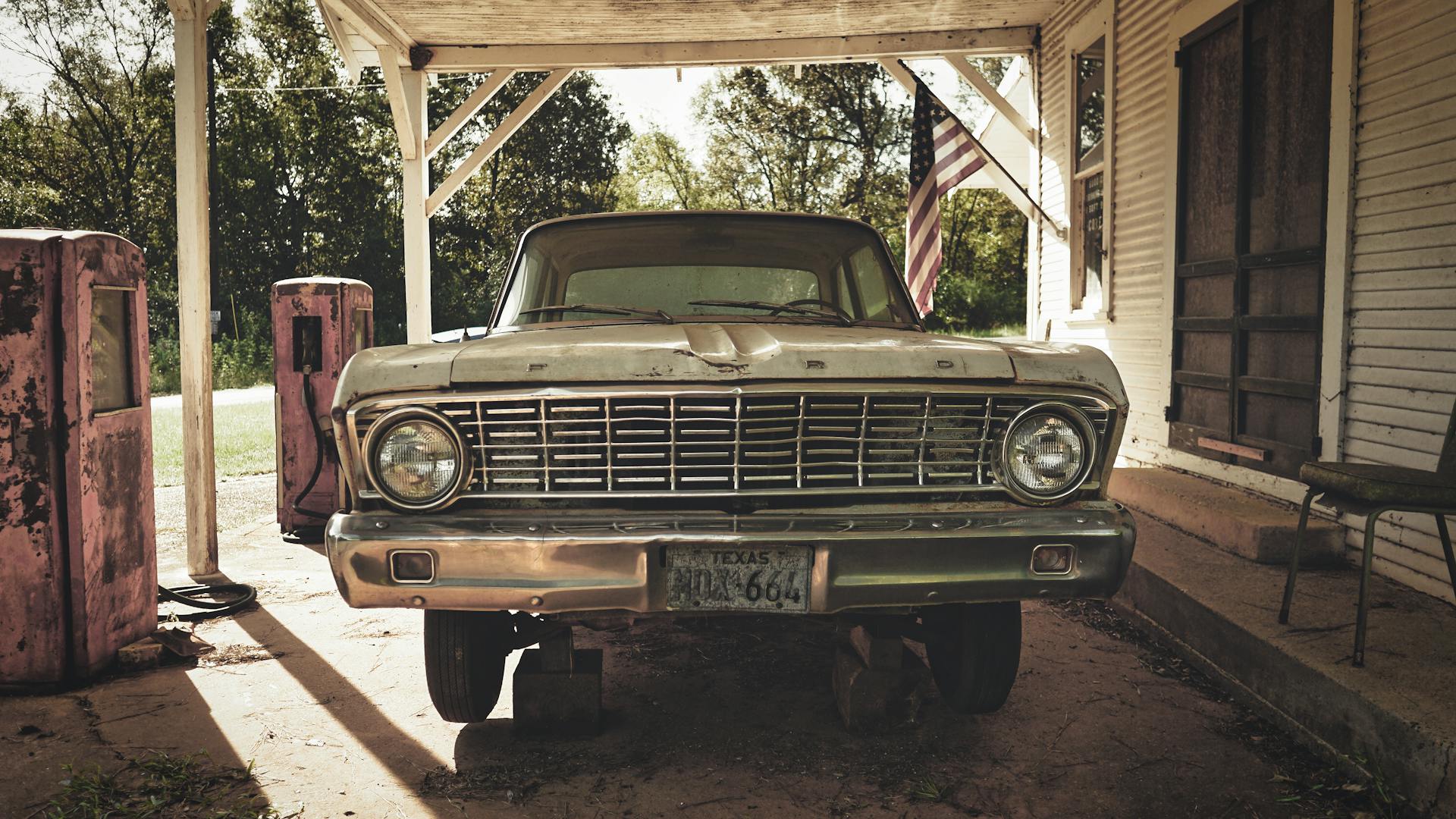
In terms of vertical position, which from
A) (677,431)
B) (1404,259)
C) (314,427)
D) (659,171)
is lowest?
(314,427)

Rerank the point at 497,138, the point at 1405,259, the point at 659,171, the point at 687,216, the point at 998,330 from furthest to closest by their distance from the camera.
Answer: the point at 659,171, the point at 998,330, the point at 497,138, the point at 1405,259, the point at 687,216

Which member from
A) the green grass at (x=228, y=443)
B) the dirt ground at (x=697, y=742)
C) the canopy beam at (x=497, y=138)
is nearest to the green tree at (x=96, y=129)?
the green grass at (x=228, y=443)

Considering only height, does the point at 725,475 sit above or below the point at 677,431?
below

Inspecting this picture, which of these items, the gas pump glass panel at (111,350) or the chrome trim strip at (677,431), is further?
the gas pump glass panel at (111,350)

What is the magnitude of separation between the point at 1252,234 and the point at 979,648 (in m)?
3.68

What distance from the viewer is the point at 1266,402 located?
553cm

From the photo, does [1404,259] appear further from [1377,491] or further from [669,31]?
[669,31]

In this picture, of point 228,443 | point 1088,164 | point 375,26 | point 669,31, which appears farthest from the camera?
point 228,443

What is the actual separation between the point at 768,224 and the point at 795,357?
1451mm

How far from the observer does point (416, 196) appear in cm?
966

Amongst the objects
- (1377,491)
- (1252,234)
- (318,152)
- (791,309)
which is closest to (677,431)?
(791,309)

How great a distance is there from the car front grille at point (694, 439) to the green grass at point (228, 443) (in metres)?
5.09

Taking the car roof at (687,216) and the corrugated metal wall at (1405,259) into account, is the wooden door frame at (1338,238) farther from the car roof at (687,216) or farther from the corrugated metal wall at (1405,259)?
the car roof at (687,216)

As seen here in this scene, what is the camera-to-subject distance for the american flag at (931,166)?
925cm
